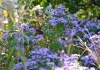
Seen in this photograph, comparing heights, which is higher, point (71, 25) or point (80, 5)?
point (80, 5)

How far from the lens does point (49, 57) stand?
2.96 meters

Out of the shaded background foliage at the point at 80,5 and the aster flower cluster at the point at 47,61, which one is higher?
the shaded background foliage at the point at 80,5

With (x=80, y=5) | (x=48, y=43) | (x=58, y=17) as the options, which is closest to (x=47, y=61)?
(x=48, y=43)

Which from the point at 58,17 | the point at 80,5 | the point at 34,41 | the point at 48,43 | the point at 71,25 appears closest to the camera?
the point at 34,41

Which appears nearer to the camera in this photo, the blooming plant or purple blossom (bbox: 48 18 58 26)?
the blooming plant

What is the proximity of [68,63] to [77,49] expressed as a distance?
0.94 m

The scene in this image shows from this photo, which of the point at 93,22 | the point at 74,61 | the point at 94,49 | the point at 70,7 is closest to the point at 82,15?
the point at 70,7

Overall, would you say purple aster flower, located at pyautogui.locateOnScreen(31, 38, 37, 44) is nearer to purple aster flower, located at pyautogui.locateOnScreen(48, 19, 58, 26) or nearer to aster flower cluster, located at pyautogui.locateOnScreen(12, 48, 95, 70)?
purple aster flower, located at pyautogui.locateOnScreen(48, 19, 58, 26)

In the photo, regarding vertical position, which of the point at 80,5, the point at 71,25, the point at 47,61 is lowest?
the point at 47,61

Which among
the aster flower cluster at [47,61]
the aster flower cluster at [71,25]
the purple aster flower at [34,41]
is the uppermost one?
the aster flower cluster at [71,25]

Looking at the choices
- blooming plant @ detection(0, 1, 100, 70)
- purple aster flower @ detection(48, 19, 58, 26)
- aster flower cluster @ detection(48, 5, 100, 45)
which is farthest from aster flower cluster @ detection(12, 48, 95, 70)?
purple aster flower @ detection(48, 19, 58, 26)

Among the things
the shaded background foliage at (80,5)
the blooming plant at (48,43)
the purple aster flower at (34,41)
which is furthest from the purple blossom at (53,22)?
the shaded background foliage at (80,5)

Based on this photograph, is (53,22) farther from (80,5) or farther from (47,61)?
(80,5)

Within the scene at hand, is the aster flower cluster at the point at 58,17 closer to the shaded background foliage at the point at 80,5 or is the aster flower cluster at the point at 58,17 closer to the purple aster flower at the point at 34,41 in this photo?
the purple aster flower at the point at 34,41
